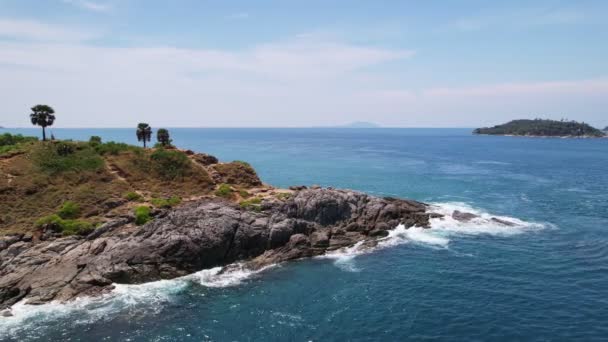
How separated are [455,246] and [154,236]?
4386cm

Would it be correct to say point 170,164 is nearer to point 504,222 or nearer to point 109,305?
point 109,305

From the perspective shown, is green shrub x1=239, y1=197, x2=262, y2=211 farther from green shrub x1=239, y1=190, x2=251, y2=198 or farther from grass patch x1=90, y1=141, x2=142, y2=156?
grass patch x1=90, y1=141, x2=142, y2=156

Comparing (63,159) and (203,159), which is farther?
(203,159)

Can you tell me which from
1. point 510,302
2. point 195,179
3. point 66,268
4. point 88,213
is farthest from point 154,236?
point 510,302

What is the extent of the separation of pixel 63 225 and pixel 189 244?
61.1 feet

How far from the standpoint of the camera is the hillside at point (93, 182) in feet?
192

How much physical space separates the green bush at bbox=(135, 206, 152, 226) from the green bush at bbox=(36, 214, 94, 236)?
6039 mm

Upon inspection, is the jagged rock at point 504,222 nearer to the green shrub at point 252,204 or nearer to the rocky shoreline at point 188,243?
the rocky shoreline at point 188,243

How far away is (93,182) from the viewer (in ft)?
222

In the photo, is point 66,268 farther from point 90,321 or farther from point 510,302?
point 510,302

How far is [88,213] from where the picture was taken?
60375mm

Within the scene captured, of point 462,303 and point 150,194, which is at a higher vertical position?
point 150,194

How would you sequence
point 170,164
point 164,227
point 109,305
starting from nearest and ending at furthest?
1. point 109,305
2. point 164,227
3. point 170,164

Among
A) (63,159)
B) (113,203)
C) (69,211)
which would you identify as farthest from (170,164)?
(69,211)
